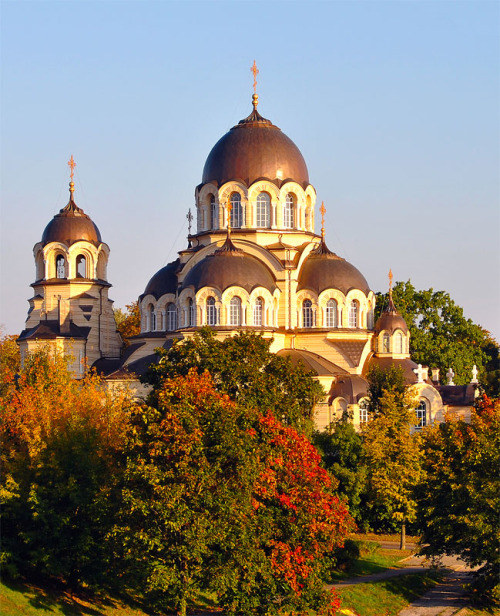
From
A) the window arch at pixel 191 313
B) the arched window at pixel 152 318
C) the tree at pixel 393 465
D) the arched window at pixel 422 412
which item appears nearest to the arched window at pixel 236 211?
the arched window at pixel 152 318

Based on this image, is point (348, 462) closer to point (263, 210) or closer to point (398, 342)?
point (398, 342)

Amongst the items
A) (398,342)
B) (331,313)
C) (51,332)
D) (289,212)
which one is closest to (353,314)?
(331,313)

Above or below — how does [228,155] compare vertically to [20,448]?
above

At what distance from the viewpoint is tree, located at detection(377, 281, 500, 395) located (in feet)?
216

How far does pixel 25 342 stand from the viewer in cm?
5634

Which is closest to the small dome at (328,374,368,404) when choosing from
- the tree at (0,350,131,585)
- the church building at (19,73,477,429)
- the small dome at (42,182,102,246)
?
the church building at (19,73,477,429)

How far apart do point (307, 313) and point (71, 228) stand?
42.7 feet

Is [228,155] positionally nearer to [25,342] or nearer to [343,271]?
[343,271]

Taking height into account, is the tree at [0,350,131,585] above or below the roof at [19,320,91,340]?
below

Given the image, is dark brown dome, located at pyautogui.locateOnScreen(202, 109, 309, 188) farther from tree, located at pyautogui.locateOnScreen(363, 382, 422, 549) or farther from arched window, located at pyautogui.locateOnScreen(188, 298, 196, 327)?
tree, located at pyautogui.locateOnScreen(363, 382, 422, 549)

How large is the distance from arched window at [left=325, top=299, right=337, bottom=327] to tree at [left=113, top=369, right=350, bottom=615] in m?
24.0

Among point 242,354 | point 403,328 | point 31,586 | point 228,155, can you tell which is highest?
point 228,155

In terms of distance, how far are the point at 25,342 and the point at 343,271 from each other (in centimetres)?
1499

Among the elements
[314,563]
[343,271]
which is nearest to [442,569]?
[314,563]
